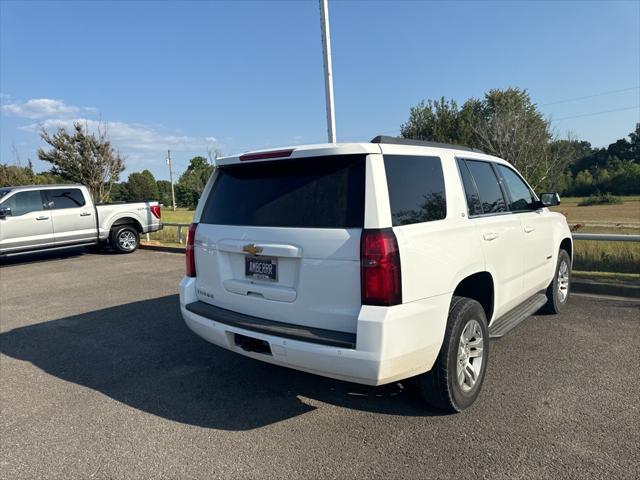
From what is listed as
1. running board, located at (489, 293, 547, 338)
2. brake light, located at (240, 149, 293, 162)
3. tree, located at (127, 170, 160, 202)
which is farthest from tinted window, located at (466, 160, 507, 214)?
tree, located at (127, 170, 160, 202)

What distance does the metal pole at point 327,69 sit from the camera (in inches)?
403

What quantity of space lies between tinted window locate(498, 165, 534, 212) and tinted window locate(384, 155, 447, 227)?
1.42m

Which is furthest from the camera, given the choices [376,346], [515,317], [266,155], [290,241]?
[515,317]

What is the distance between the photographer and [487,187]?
3.95 metres

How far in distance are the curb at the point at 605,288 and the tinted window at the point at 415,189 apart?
4.48 meters

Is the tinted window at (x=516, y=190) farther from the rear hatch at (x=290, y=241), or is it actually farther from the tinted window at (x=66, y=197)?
the tinted window at (x=66, y=197)

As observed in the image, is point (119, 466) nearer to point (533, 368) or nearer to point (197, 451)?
point (197, 451)

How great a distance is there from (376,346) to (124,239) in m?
11.7

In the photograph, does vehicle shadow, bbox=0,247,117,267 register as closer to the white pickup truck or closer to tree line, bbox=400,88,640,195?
the white pickup truck

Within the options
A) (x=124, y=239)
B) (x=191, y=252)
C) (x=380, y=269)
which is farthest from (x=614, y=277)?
(x=124, y=239)

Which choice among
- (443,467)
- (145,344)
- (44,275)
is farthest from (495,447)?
(44,275)

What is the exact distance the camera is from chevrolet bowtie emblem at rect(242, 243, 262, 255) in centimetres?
308

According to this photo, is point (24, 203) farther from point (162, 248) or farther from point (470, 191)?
point (470, 191)

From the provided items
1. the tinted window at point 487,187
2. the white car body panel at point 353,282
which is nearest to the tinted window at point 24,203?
the white car body panel at point 353,282
